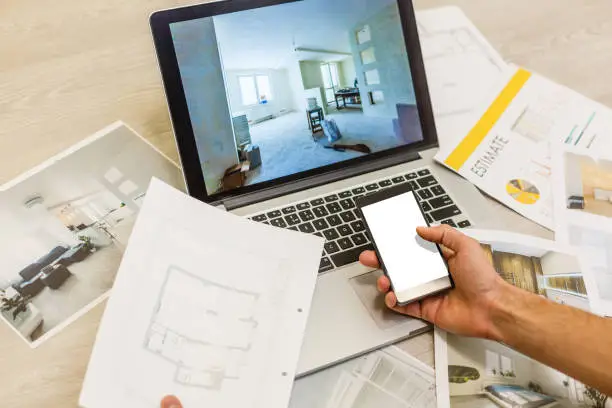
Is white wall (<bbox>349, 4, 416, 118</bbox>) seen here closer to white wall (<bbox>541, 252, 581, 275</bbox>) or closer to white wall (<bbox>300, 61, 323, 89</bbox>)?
white wall (<bbox>300, 61, 323, 89</bbox>)

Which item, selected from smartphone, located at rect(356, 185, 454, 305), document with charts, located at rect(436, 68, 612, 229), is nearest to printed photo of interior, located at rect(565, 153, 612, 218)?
document with charts, located at rect(436, 68, 612, 229)

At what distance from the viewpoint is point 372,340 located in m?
0.54

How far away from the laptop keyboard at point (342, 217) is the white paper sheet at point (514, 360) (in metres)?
0.05

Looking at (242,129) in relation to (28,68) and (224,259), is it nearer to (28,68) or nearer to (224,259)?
(224,259)

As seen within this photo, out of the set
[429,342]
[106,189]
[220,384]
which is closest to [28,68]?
[106,189]

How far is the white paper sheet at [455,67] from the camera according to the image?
29.6 inches

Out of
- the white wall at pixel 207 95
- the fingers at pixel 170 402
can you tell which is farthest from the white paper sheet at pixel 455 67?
the fingers at pixel 170 402

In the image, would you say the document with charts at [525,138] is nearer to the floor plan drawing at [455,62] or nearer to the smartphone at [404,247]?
the floor plan drawing at [455,62]

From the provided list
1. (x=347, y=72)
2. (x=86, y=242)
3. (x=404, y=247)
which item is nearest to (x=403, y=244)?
(x=404, y=247)

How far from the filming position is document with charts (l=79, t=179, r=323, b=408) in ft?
1.64

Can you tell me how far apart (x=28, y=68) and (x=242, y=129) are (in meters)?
0.35

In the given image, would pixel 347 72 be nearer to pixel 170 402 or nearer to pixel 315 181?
pixel 315 181

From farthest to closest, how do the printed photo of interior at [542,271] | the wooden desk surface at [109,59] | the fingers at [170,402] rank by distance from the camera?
the wooden desk surface at [109,59] → the printed photo of interior at [542,271] → the fingers at [170,402]

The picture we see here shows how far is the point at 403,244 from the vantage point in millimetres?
567
